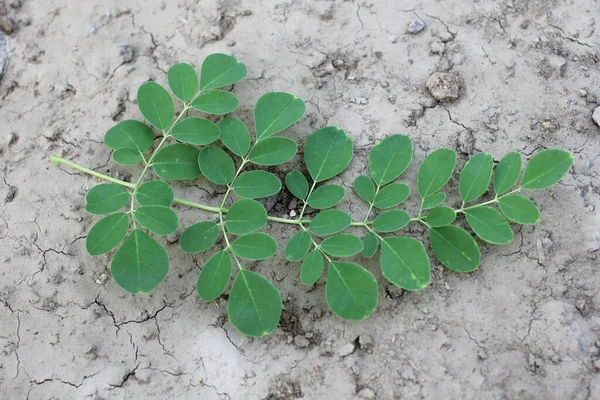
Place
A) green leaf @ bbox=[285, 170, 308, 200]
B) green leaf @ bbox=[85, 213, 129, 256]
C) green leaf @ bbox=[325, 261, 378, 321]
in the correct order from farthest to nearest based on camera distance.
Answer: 1. green leaf @ bbox=[285, 170, 308, 200]
2. green leaf @ bbox=[85, 213, 129, 256]
3. green leaf @ bbox=[325, 261, 378, 321]

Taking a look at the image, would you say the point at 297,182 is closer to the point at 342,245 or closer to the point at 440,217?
the point at 342,245

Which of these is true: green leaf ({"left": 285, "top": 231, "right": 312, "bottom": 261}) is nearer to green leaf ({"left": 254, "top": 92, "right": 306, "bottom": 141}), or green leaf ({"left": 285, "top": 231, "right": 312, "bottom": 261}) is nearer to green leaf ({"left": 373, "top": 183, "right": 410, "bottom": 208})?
green leaf ({"left": 373, "top": 183, "right": 410, "bottom": 208})

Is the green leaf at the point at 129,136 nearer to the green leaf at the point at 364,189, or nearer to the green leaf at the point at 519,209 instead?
the green leaf at the point at 364,189

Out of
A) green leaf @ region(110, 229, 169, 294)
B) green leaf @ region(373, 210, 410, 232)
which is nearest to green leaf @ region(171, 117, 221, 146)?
green leaf @ region(110, 229, 169, 294)

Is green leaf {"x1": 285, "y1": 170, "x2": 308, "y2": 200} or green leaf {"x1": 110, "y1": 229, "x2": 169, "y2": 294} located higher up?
green leaf {"x1": 285, "y1": 170, "x2": 308, "y2": 200}

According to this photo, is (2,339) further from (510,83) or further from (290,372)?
(510,83)

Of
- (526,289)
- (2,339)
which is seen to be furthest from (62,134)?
(526,289)
